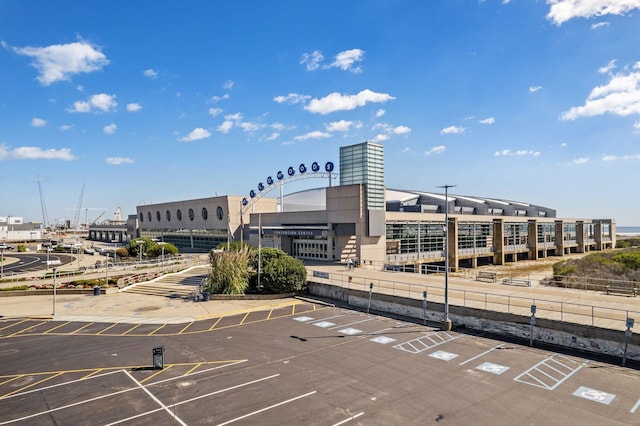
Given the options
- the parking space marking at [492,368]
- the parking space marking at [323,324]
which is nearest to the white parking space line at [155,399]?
the parking space marking at [323,324]

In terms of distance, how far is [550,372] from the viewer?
674 inches

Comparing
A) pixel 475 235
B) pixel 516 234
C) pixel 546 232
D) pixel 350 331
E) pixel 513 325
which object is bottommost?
pixel 350 331

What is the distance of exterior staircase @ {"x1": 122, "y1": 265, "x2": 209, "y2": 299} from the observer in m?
37.8

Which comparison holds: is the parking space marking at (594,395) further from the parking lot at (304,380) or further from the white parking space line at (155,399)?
the white parking space line at (155,399)

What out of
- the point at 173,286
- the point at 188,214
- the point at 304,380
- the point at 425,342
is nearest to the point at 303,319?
the point at 425,342

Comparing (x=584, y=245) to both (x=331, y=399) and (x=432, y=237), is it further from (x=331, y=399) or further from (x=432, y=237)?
(x=331, y=399)

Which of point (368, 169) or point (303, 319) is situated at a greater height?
point (368, 169)

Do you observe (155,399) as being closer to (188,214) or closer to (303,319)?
(303,319)

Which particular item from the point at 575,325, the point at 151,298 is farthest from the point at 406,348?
the point at 151,298

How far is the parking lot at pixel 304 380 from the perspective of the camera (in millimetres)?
13492

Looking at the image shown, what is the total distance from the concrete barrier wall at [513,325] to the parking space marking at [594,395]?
514 centimetres

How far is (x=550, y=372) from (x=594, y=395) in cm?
239

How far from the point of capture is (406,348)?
67.9 feet

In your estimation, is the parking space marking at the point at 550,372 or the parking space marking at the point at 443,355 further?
the parking space marking at the point at 443,355
